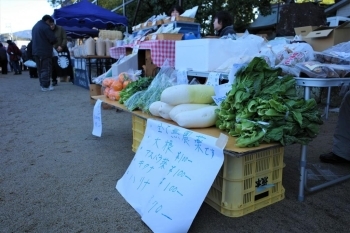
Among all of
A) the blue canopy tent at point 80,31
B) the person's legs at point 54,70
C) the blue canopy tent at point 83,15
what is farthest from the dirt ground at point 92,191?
the blue canopy tent at point 80,31

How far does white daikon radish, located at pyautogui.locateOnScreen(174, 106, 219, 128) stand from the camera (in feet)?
5.78

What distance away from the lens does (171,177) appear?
5.44 ft

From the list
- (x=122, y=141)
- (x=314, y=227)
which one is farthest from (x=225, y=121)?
(x=122, y=141)

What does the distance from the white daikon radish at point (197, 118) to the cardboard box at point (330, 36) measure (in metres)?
1.78

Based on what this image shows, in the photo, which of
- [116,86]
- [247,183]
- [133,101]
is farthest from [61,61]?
[247,183]

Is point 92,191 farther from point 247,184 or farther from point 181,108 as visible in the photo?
point 247,184

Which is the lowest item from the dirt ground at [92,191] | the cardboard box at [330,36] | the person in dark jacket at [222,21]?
the dirt ground at [92,191]

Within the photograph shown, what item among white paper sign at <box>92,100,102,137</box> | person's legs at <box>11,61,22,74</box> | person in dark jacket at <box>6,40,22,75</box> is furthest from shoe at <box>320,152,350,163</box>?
person's legs at <box>11,61,22,74</box>

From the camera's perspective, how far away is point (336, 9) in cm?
1139

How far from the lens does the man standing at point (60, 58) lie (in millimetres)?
7496

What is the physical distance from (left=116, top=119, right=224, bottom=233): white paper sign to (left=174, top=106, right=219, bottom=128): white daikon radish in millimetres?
61

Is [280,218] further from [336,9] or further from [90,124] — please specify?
[336,9]

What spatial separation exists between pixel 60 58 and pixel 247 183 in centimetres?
846

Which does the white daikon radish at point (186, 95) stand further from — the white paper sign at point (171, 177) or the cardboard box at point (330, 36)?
the cardboard box at point (330, 36)
